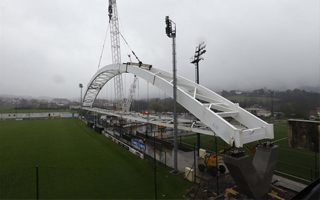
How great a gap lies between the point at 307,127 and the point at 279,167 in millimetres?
11513

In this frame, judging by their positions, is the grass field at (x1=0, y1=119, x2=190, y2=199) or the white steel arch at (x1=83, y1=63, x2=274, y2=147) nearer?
the grass field at (x1=0, y1=119, x2=190, y2=199)

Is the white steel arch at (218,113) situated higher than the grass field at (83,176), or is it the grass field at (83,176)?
the white steel arch at (218,113)

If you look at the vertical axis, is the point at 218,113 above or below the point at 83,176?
above

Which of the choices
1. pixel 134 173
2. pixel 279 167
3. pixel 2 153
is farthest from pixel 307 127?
pixel 2 153

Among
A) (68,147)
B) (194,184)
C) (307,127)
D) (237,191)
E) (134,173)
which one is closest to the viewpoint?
(307,127)

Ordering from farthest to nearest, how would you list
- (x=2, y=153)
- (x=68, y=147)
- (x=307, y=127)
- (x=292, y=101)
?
(x=292, y=101) → (x=68, y=147) → (x=2, y=153) → (x=307, y=127)

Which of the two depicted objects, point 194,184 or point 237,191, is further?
point 194,184

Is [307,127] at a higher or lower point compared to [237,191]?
higher

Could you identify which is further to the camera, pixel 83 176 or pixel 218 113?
pixel 218 113

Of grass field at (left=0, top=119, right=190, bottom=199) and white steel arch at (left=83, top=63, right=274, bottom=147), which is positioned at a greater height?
white steel arch at (left=83, top=63, right=274, bottom=147)

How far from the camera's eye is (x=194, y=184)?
40.1ft

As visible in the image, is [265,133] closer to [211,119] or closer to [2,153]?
[211,119]

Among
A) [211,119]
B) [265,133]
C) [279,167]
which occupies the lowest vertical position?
[279,167]

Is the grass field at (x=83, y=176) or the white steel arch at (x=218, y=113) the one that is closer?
the grass field at (x=83, y=176)
